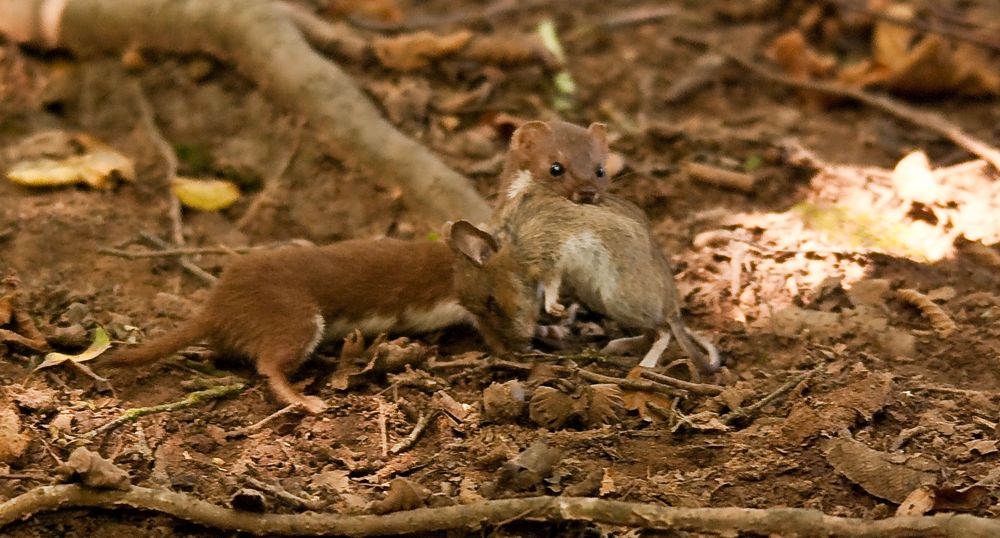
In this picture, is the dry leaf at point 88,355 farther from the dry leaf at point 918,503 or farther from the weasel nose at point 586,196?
the dry leaf at point 918,503

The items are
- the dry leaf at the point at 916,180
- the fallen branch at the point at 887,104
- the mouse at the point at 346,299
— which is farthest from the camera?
the fallen branch at the point at 887,104

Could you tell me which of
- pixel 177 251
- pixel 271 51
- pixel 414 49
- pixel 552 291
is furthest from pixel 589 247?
pixel 271 51

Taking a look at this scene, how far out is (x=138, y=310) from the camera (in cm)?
534

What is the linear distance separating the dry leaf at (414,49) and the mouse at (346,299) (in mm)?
2146

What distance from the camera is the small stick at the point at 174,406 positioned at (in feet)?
14.0

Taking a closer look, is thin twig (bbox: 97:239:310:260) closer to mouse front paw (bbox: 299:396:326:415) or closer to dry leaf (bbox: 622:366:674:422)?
mouse front paw (bbox: 299:396:326:415)

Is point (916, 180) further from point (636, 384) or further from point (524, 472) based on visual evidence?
point (524, 472)

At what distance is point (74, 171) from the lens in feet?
20.4

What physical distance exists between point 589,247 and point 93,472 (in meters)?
2.31

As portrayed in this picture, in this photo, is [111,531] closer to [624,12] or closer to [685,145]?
[685,145]

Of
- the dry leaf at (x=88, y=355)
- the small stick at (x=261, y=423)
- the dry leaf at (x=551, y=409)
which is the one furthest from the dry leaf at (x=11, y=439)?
the dry leaf at (x=551, y=409)

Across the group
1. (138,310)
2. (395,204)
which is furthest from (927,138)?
(138,310)

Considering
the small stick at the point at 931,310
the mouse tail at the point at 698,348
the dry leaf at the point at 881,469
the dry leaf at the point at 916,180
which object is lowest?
the mouse tail at the point at 698,348

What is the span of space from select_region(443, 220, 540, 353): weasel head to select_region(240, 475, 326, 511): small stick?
5.02ft
